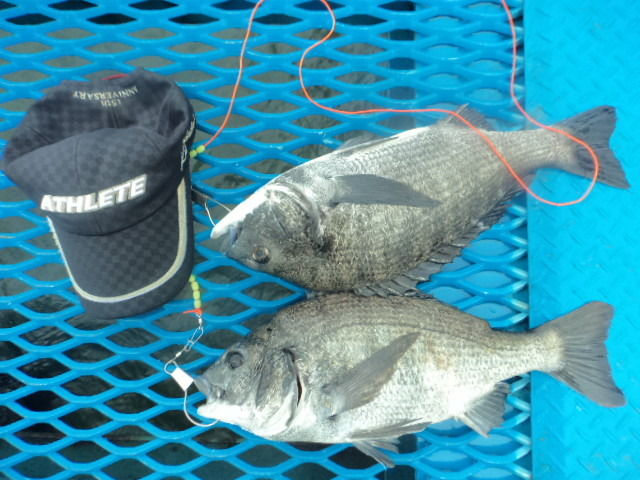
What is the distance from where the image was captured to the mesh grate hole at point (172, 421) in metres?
2.30

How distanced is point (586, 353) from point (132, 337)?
2093mm

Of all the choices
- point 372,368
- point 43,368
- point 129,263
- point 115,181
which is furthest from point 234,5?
point 43,368

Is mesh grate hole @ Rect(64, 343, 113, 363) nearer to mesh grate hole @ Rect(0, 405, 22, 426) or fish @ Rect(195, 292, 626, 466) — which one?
mesh grate hole @ Rect(0, 405, 22, 426)

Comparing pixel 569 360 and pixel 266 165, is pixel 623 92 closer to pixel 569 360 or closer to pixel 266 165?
pixel 569 360

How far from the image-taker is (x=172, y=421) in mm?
2328

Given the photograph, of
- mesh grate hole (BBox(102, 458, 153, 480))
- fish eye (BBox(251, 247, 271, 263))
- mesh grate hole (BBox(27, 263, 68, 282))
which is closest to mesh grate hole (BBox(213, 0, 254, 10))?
fish eye (BBox(251, 247, 271, 263))

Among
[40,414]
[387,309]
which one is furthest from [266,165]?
[40,414]

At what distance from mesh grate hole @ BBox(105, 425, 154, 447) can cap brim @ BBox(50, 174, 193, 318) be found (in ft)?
4.18

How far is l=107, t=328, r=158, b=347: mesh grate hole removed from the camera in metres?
2.22

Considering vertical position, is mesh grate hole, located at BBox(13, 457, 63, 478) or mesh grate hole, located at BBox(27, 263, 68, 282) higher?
mesh grate hole, located at BBox(27, 263, 68, 282)

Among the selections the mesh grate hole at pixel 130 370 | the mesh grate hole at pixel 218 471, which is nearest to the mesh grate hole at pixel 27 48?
the mesh grate hole at pixel 130 370

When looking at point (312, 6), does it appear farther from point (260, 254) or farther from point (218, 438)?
point (218, 438)

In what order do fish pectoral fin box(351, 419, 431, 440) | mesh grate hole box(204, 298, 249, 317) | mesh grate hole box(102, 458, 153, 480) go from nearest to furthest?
1. fish pectoral fin box(351, 419, 431, 440)
2. mesh grate hole box(204, 298, 249, 317)
3. mesh grate hole box(102, 458, 153, 480)

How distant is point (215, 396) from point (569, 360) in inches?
52.0
